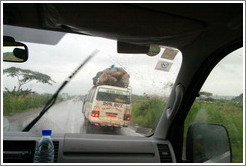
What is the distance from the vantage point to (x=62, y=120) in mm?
3885

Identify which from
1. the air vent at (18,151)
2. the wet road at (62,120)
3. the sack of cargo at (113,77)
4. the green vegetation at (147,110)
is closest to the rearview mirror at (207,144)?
the green vegetation at (147,110)

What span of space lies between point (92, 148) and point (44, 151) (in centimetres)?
58

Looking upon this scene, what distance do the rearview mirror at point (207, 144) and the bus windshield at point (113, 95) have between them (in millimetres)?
1022

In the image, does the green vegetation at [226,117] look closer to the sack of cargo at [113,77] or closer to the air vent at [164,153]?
the air vent at [164,153]

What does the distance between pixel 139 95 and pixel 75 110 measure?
3.28ft

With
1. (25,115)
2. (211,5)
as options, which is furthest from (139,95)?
(211,5)

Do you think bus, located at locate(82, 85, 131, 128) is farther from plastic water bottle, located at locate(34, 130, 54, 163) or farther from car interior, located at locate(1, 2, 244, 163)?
plastic water bottle, located at locate(34, 130, 54, 163)

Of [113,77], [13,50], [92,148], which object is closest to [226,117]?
[113,77]

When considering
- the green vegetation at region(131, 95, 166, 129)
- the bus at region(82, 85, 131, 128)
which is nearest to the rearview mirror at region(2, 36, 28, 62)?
the bus at region(82, 85, 131, 128)

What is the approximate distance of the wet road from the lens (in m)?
3.57

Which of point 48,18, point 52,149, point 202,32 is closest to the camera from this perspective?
point 48,18

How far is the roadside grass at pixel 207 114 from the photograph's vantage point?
3238 millimetres

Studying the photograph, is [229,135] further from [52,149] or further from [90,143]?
[52,149]

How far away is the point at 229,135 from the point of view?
330 centimetres
